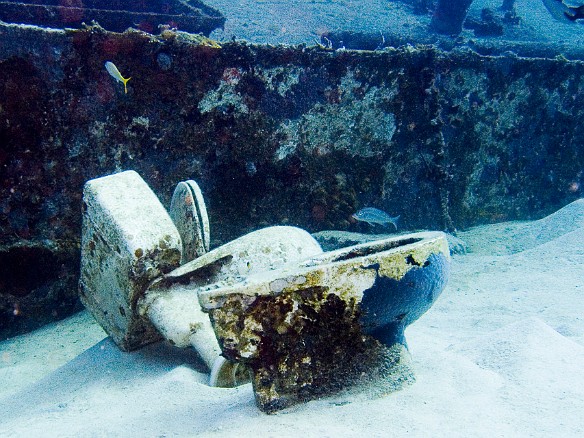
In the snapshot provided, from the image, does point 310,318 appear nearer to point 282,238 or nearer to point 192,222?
point 282,238

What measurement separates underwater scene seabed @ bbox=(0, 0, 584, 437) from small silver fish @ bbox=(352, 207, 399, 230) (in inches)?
1.4

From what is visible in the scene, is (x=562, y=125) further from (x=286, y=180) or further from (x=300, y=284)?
(x=300, y=284)

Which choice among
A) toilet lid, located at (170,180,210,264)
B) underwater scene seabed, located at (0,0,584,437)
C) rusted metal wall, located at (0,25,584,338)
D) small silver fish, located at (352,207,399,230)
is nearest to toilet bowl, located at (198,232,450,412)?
underwater scene seabed, located at (0,0,584,437)

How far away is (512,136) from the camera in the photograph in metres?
5.80

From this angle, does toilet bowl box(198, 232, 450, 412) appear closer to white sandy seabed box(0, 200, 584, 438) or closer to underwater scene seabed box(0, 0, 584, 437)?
underwater scene seabed box(0, 0, 584, 437)

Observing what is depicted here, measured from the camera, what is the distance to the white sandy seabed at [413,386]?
1652 mm

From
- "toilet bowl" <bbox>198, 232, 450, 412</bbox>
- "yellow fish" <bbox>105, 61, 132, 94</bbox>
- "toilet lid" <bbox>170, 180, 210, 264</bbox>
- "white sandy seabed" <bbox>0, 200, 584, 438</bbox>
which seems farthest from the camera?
"yellow fish" <bbox>105, 61, 132, 94</bbox>

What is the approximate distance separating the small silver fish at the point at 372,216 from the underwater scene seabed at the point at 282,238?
0.11 feet

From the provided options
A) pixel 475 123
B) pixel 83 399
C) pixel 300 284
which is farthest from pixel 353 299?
pixel 475 123

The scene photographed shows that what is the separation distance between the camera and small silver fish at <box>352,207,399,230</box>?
496 centimetres

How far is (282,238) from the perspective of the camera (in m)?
3.14

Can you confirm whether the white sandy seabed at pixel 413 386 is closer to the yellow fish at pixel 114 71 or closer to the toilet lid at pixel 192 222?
the toilet lid at pixel 192 222

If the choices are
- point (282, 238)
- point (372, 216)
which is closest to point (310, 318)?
point (282, 238)

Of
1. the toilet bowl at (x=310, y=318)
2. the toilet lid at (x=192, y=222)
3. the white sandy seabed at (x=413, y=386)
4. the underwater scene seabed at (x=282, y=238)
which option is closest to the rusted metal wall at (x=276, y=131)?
the underwater scene seabed at (x=282, y=238)
